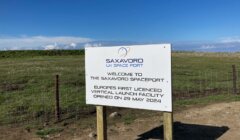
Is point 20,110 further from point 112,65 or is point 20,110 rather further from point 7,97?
point 112,65

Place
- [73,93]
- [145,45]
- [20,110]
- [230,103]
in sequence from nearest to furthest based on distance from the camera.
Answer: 1. [145,45]
2. [20,110]
3. [230,103]
4. [73,93]

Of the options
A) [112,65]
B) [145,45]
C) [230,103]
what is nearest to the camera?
[145,45]

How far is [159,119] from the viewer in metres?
10.2

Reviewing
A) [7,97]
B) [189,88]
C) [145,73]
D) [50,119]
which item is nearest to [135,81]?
[145,73]

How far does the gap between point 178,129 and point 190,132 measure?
0.37m

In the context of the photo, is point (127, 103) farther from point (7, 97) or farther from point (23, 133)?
point (7, 97)

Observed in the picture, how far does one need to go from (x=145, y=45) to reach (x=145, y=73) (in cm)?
46

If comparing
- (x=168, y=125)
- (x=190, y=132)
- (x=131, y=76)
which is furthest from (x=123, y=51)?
(x=190, y=132)

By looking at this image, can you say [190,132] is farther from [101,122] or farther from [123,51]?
[123,51]

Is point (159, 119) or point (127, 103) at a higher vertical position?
point (127, 103)

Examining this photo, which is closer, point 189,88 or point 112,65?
point 112,65

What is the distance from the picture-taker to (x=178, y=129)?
9117 mm

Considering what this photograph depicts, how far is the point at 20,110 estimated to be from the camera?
1130 cm

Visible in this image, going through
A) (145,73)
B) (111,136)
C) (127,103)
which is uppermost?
(145,73)
